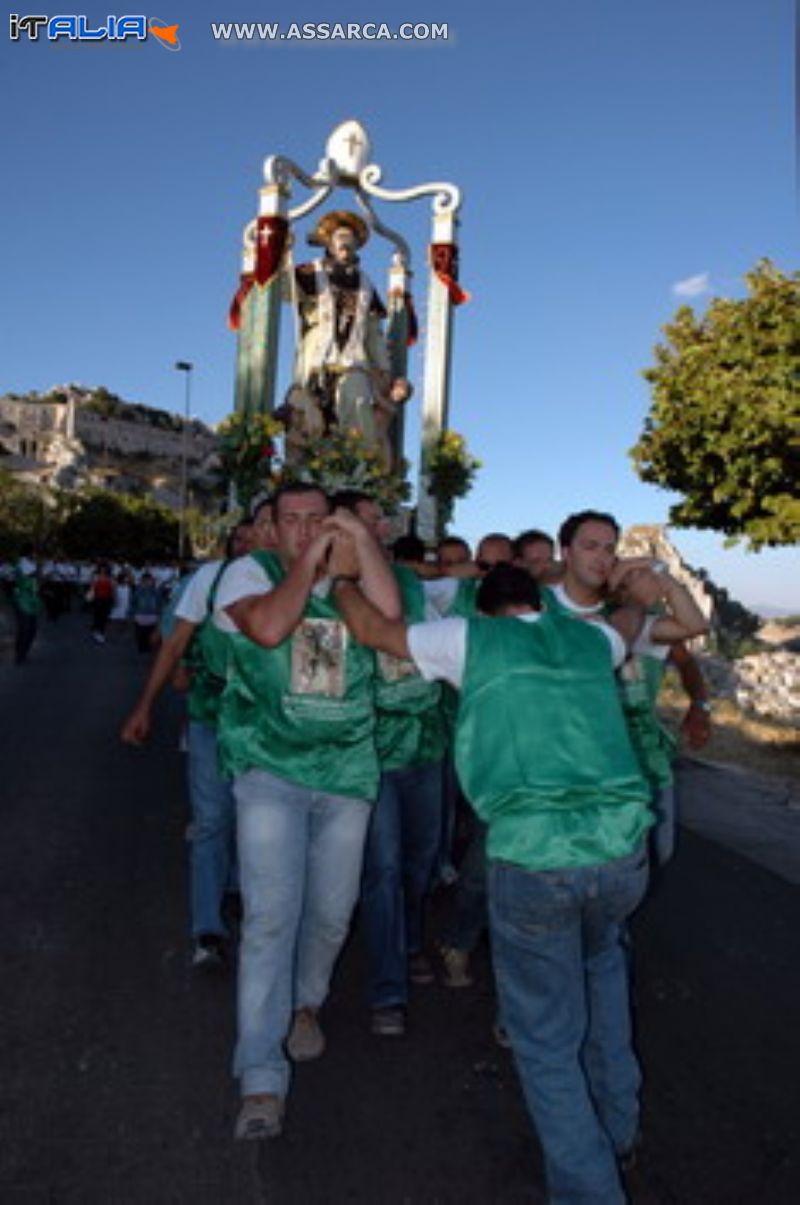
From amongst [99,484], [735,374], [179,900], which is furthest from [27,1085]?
[99,484]

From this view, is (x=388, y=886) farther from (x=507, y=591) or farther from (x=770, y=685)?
(x=770, y=685)

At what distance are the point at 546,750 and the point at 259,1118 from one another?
5.11 ft

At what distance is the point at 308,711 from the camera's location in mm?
3307

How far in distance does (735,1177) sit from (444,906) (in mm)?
2667

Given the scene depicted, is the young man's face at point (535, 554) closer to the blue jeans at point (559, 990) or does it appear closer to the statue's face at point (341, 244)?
the blue jeans at point (559, 990)

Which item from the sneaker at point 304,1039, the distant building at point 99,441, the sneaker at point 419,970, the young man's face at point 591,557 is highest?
the distant building at point 99,441

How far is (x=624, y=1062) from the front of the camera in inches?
114

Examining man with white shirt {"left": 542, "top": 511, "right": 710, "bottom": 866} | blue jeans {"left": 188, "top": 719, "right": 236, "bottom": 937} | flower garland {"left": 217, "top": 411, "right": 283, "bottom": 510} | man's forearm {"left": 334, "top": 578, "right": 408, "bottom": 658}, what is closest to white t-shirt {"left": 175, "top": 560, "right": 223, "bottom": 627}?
blue jeans {"left": 188, "top": 719, "right": 236, "bottom": 937}

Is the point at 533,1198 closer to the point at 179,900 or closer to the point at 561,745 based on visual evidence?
the point at 561,745

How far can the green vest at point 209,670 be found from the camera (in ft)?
14.9

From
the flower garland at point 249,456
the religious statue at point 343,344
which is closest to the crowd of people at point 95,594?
the flower garland at point 249,456

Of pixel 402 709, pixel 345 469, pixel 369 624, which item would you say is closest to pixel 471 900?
pixel 402 709

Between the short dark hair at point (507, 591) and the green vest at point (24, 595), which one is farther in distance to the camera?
the green vest at point (24, 595)

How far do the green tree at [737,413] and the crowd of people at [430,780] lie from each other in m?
7.45
